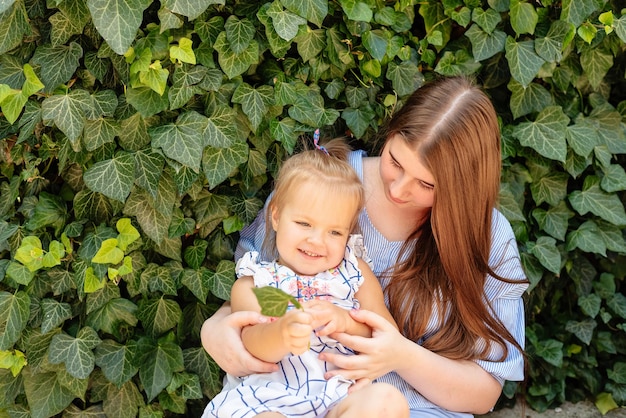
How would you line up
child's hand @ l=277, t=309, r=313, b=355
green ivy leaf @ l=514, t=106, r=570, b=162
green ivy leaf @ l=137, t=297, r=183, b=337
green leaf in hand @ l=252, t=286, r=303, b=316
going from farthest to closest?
green ivy leaf @ l=514, t=106, r=570, b=162 < green ivy leaf @ l=137, t=297, r=183, b=337 < child's hand @ l=277, t=309, r=313, b=355 < green leaf in hand @ l=252, t=286, r=303, b=316

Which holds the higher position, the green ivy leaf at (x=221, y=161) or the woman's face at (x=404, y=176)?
the woman's face at (x=404, y=176)

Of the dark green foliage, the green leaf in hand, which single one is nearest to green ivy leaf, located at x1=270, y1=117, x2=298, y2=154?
the dark green foliage

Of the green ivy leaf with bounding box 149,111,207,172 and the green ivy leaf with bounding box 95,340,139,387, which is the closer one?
the green ivy leaf with bounding box 149,111,207,172

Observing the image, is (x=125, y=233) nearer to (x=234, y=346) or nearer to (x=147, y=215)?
(x=147, y=215)

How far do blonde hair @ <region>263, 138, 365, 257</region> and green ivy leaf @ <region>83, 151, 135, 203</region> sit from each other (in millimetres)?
352

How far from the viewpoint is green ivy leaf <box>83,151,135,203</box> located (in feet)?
6.31

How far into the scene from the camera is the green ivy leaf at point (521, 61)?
2.30 m

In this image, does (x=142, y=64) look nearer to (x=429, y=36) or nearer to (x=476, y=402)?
(x=429, y=36)

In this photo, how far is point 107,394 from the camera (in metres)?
2.21

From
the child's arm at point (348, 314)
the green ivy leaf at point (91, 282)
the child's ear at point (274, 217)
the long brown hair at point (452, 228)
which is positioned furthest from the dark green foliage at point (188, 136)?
the child's arm at point (348, 314)

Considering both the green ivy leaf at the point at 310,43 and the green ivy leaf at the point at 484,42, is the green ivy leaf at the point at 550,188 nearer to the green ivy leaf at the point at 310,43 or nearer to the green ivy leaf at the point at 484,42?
the green ivy leaf at the point at 484,42

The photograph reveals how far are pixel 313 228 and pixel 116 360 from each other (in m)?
0.66

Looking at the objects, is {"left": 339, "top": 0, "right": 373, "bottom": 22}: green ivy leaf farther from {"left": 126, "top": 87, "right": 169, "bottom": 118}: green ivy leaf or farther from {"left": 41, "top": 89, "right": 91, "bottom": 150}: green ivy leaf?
{"left": 41, "top": 89, "right": 91, "bottom": 150}: green ivy leaf

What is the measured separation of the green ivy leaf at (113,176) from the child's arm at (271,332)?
0.35m
